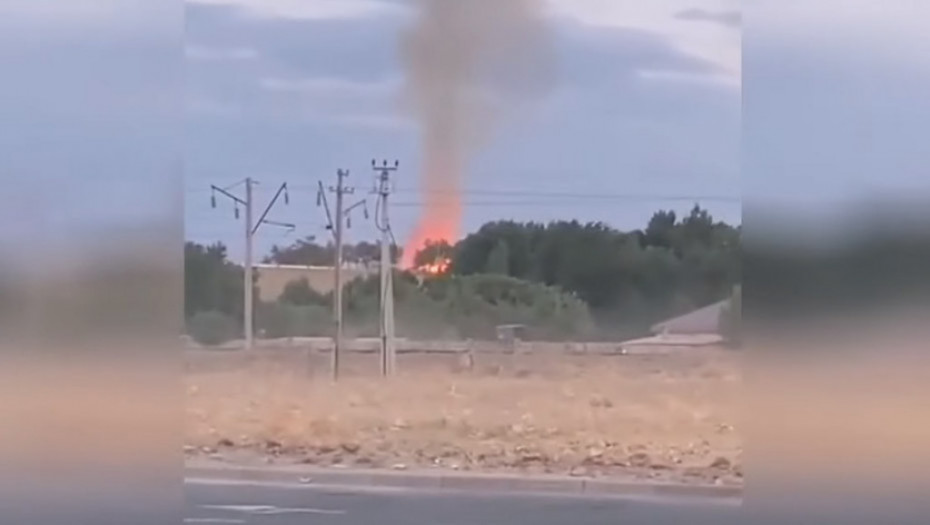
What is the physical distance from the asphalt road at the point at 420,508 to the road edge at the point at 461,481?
0.18 ft

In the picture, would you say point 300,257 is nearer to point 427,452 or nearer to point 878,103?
point 427,452

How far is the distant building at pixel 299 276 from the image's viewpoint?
4598mm

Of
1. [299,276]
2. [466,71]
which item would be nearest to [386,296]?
[299,276]

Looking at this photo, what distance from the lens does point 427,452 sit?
18.3ft

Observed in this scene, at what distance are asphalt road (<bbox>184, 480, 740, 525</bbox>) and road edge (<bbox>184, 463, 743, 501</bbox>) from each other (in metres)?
0.05

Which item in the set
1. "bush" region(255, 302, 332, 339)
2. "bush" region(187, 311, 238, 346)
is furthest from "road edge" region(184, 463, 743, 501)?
"bush" region(187, 311, 238, 346)

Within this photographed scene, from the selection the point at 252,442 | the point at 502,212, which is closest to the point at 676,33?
the point at 502,212

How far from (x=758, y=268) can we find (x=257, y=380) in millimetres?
2370

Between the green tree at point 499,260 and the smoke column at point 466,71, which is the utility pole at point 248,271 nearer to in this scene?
the smoke column at point 466,71

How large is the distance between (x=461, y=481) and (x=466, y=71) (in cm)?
175

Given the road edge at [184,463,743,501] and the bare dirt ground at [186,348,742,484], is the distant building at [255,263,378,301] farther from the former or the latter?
the road edge at [184,463,743,501]

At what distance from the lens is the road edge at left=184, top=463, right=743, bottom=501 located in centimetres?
511

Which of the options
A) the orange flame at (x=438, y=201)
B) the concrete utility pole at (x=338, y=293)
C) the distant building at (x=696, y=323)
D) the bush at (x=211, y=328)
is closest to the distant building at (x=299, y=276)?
the concrete utility pole at (x=338, y=293)

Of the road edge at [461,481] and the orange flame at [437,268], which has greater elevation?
the orange flame at [437,268]
